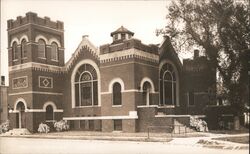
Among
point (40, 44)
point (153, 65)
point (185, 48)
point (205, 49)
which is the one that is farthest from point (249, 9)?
point (40, 44)

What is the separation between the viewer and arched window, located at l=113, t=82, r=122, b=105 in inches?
1051

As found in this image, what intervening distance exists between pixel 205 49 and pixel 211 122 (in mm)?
7558

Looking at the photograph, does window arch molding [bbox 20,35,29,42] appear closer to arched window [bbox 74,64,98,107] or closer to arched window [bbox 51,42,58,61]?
arched window [bbox 51,42,58,61]

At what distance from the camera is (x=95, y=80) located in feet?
97.4

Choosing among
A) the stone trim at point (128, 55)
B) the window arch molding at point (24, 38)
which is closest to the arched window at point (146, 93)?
the stone trim at point (128, 55)

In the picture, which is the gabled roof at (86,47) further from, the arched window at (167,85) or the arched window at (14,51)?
the arched window at (167,85)

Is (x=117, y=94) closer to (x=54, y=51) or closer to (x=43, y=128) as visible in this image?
(x=43, y=128)

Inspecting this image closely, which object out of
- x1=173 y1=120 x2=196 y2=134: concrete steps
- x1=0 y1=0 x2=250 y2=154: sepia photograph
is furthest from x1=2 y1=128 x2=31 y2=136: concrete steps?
x1=173 y1=120 x2=196 y2=134: concrete steps

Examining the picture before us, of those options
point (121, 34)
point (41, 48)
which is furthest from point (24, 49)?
point (121, 34)

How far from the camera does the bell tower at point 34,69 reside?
97.8 ft

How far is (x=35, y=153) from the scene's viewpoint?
52.3 feet

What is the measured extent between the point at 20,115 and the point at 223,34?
58.7 feet

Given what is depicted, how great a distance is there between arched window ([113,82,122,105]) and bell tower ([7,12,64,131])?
6675 mm

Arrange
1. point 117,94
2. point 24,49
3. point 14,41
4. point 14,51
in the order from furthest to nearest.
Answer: point 14,51 → point 14,41 → point 24,49 → point 117,94
